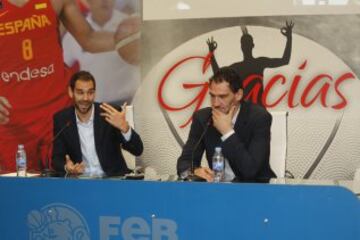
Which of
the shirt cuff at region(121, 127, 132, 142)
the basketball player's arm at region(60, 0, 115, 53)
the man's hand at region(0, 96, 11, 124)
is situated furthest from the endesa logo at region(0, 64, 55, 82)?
the shirt cuff at region(121, 127, 132, 142)

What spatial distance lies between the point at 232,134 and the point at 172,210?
70 cm

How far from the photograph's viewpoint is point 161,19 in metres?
4.71

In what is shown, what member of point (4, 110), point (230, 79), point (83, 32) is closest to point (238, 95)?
point (230, 79)

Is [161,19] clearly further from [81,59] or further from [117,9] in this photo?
[81,59]

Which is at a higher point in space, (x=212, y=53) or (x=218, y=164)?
(x=212, y=53)

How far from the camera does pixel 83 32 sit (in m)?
4.91

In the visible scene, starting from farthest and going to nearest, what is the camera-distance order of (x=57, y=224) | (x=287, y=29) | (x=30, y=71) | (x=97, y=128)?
(x=30, y=71) → (x=287, y=29) → (x=97, y=128) → (x=57, y=224)

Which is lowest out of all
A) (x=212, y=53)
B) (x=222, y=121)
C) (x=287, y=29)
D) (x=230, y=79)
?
(x=222, y=121)

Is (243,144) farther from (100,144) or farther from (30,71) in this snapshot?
(30,71)

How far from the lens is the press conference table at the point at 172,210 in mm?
2441

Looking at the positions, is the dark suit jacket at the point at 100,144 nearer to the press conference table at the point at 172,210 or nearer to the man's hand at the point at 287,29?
the press conference table at the point at 172,210

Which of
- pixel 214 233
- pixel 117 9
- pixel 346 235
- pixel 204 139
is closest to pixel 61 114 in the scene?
pixel 204 139

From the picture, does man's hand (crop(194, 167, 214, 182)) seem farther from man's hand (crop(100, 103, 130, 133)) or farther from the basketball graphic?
the basketball graphic

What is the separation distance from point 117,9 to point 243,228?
109 inches
